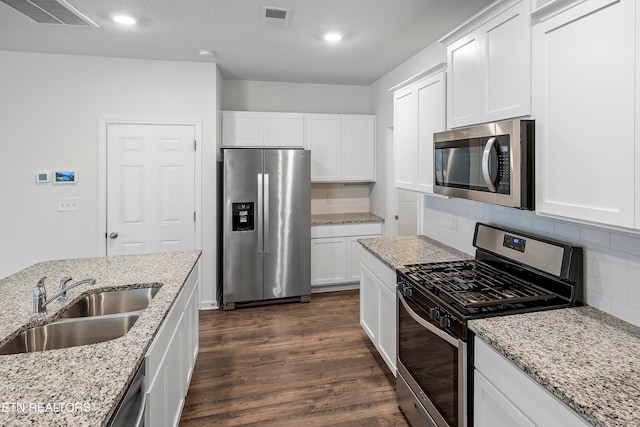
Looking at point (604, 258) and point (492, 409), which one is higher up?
point (604, 258)

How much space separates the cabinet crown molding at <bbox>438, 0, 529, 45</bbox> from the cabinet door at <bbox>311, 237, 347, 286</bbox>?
263 cm

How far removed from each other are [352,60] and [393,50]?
0.48 m

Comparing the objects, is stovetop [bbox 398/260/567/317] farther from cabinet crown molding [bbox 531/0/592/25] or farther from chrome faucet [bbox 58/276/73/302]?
chrome faucet [bbox 58/276/73/302]

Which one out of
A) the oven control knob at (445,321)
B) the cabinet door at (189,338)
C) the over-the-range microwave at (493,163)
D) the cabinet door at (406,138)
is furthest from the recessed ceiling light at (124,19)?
the oven control knob at (445,321)

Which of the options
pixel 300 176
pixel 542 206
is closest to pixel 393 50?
pixel 300 176

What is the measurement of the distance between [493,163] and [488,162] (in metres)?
0.02

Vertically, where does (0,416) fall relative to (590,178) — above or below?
below

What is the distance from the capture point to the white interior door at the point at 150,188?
3.62m

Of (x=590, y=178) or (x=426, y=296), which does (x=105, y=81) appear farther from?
(x=590, y=178)

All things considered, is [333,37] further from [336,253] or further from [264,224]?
[336,253]

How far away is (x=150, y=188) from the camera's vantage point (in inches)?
145

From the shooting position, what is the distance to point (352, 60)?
3.66 m

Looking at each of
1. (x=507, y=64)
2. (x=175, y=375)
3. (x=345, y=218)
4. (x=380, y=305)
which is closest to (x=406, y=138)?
(x=507, y=64)

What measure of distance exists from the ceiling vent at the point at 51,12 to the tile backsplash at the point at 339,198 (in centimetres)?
295
